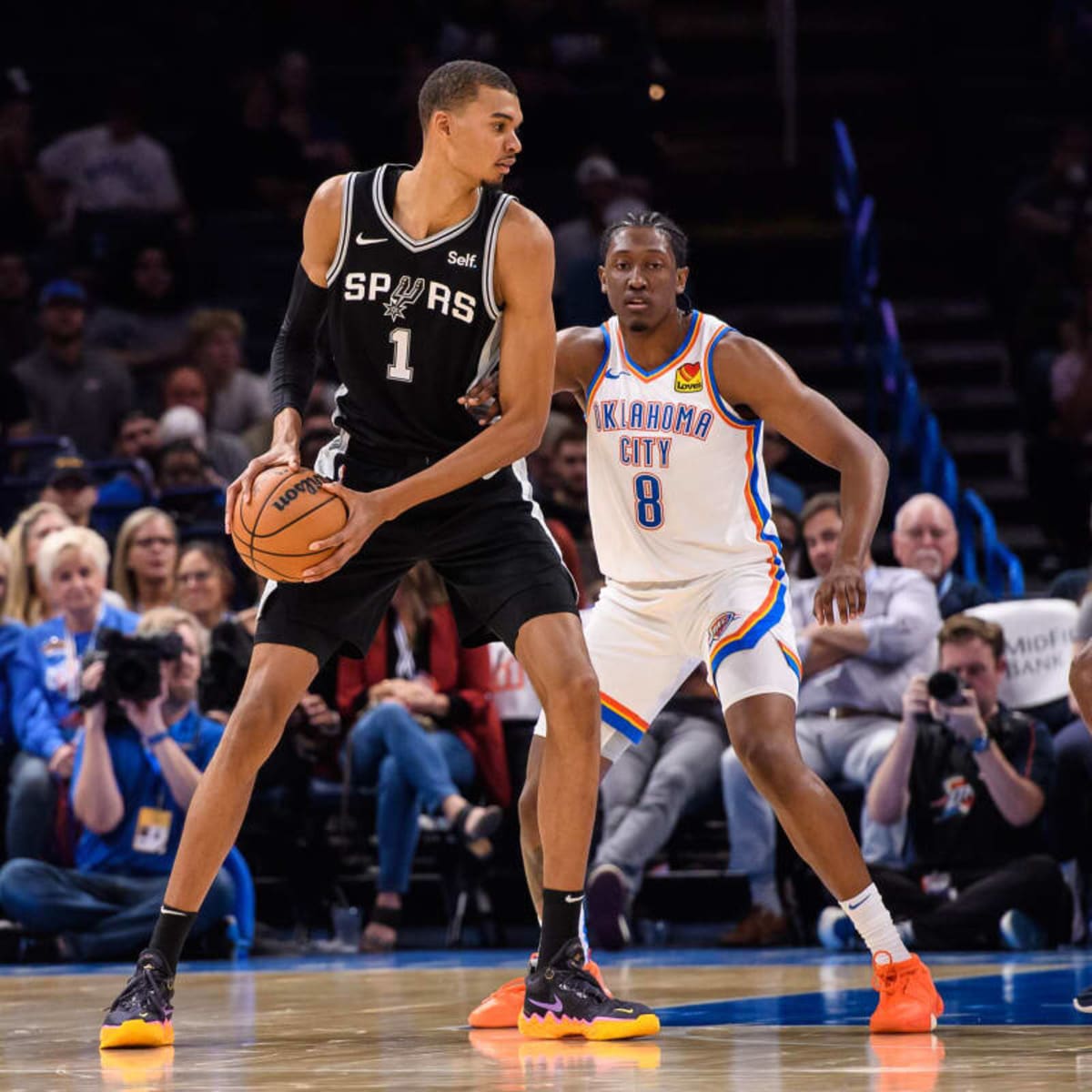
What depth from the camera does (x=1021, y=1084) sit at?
152 inches

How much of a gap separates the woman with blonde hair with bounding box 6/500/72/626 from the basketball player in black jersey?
3.89 metres

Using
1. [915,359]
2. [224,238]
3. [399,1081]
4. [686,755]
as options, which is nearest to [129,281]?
[224,238]

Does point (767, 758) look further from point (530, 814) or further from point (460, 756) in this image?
point (460, 756)

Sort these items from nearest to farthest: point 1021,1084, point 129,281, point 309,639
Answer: point 1021,1084 → point 309,639 → point 129,281

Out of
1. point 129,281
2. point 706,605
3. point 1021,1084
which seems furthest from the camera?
point 129,281

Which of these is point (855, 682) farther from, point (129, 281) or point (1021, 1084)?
point (129, 281)

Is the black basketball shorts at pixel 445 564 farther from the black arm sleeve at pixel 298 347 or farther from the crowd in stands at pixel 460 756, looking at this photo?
the crowd in stands at pixel 460 756

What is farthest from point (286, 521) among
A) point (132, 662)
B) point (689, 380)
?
point (132, 662)

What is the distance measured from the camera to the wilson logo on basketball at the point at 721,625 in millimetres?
5281

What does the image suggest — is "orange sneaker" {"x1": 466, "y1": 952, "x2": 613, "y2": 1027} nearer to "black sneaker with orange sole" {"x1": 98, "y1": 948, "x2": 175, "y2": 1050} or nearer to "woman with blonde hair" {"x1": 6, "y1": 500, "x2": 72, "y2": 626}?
"black sneaker with orange sole" {"x1": 98, "y1": 948, "x2": 175, "y2": 1050}

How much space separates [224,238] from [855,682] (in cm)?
634

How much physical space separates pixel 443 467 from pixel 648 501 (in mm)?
941

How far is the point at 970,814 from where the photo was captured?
25.2ft

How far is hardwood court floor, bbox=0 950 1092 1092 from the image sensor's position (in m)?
4.03
